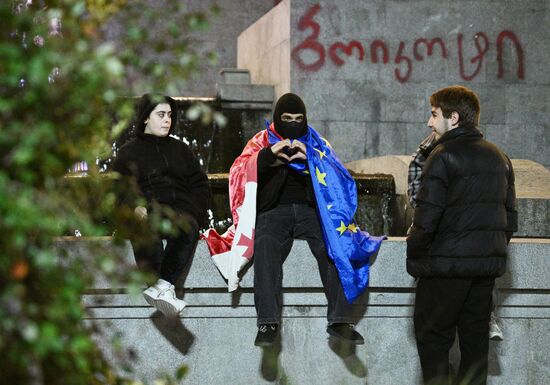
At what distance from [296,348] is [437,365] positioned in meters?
1.22

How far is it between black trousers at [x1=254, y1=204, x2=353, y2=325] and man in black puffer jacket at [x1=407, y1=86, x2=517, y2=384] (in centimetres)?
69

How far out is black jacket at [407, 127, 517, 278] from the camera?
6184mm

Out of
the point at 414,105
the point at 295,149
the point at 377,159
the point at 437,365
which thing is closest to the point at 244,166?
the point at 295,149

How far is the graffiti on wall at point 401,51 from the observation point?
41.2ft

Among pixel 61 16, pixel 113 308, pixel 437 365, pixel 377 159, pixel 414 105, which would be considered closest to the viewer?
pixel 61 16

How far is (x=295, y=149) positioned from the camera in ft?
23.5

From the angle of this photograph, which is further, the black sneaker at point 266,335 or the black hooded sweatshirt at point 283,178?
the black hooded sweatshirt at point 283,178

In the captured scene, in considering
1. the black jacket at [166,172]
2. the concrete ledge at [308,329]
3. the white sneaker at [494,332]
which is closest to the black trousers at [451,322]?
the white sneaker at [494,332]

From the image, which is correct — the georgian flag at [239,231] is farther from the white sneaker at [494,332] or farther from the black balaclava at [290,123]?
the white sneaker at [494,332]

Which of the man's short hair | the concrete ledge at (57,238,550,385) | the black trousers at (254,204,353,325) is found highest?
the man's short hair

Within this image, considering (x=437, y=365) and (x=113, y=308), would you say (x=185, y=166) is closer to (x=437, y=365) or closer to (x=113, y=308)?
(x=113, y=308)

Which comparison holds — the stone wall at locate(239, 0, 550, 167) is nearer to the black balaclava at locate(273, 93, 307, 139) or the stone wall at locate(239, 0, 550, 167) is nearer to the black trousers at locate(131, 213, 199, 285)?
the black balaclava at locate(273, 93, 307, 139)

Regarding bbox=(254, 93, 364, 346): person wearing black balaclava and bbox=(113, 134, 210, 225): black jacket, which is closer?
bbox=(254, 93, 364, 346): person wearing black balaclava

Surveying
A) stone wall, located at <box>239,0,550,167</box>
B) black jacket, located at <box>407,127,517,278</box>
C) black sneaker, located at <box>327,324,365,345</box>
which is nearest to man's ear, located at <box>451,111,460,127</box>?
black jacket, located at <box>407,127,517,278</box>
